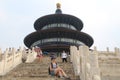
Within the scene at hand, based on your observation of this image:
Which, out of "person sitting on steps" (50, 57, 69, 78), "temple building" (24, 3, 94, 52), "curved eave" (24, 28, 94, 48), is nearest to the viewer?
"person sitting on steps" (50, 57, 69, 78)

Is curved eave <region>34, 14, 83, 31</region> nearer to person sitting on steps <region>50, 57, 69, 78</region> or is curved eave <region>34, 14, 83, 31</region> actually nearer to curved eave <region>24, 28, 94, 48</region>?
curved eave <region>24, 28, 94, 48</region>

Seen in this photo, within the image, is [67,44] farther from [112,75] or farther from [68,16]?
[112,75]

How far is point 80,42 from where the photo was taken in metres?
41.8

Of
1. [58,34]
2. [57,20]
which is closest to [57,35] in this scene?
[58,34]

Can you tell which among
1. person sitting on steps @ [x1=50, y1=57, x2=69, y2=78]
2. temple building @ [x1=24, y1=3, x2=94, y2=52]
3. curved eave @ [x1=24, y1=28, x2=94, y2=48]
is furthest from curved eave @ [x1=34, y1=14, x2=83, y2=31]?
person sitting on steps @ [x1=50, y1=57, x2=69, y2=78]

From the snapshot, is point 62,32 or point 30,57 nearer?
point 30,57

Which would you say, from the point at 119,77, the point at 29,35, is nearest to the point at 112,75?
the point at 119,77

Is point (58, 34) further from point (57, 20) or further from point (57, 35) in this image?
point (57, 20)

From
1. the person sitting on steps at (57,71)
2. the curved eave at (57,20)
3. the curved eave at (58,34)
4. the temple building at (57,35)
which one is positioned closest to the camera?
the person sitting on steps at (57,71)

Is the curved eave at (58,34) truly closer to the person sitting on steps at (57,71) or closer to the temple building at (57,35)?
the temple building at (57,35)

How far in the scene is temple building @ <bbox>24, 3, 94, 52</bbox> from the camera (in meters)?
39.1

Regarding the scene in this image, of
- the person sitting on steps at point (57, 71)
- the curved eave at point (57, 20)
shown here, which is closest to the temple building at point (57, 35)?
the curved eave at point (57, 20)

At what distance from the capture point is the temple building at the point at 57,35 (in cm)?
3906

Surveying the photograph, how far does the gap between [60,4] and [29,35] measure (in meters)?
10.7
